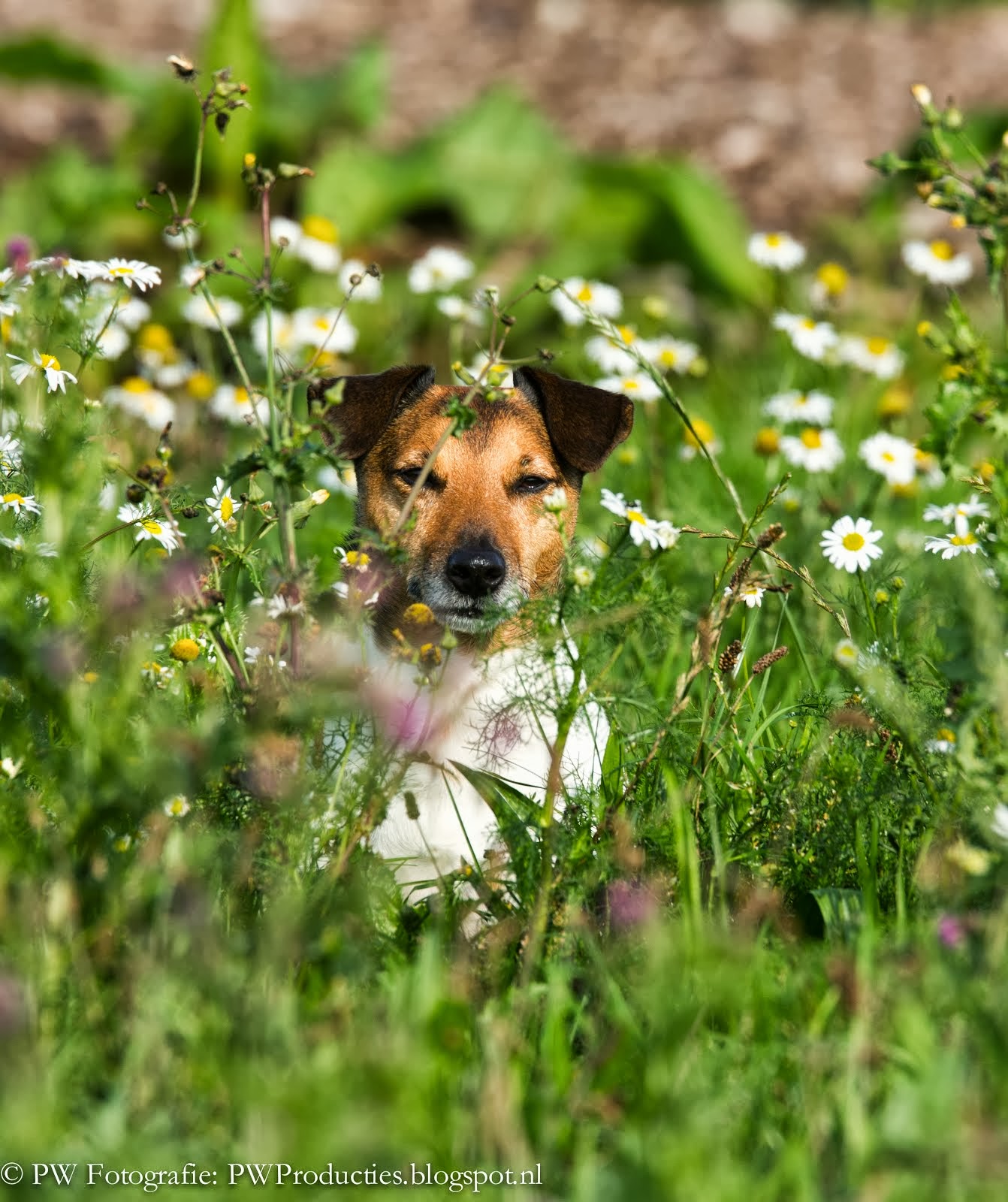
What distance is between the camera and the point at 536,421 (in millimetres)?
4555

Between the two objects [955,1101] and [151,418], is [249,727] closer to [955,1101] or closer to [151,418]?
[955,1101]

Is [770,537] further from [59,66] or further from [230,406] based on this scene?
[59,66]

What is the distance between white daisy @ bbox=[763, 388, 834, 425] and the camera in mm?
5273

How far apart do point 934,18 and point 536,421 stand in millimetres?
8625

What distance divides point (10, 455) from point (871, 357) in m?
3.62

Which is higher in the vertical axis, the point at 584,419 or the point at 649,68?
the point at 649,68

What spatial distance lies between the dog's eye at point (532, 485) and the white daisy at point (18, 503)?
149 centimetres

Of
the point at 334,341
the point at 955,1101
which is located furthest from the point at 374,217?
the point at 955,1101

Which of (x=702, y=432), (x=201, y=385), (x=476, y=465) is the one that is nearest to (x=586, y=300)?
(x=702, y=432)

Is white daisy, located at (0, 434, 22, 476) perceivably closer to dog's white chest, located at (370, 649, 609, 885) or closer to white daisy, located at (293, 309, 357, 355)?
dog's white chest, located at (370, 649, 609, 885)

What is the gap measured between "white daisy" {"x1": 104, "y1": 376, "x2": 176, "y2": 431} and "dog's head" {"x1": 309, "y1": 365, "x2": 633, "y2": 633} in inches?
51.8

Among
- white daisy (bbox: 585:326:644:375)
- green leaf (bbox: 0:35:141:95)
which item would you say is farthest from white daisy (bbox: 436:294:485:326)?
green leaf (bbox: 0:35:141:95)

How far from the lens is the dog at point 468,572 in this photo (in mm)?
3264

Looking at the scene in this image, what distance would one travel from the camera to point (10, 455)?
140 inches
